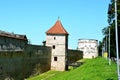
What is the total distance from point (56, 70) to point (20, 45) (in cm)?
1351

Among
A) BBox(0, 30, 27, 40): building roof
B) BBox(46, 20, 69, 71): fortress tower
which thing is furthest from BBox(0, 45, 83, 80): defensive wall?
BBox(0, 30, 27, 40): building roof

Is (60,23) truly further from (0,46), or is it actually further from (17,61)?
(0,46)

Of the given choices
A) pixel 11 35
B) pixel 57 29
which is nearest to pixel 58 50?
pixel 57 29

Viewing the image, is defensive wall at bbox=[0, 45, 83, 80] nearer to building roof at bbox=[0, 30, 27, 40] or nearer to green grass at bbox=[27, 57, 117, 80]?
building roof at bbox=[0, 30, 27, 40]

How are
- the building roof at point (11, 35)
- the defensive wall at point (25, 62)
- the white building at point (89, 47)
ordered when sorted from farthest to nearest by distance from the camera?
the white building at point (89, 47) → the building roof at point (11, 35) → the defensive wall at point (25, 62)

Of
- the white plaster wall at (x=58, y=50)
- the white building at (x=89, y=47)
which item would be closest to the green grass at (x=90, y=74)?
the white plaster wall at (x=58, y=50)

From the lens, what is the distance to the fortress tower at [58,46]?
4375 centimetres

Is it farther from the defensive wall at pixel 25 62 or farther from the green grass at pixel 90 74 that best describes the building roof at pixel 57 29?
the green grass at pixel 90 74

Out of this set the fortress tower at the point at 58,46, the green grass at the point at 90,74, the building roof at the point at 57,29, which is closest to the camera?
the green grass at the point at 90,74

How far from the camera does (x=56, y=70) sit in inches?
1702

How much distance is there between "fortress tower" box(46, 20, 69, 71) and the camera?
4375cm

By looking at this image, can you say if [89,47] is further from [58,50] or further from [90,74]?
[90,74]

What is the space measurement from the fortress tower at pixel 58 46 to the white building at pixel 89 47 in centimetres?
4712

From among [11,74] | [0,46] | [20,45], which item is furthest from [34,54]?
[0,46]
